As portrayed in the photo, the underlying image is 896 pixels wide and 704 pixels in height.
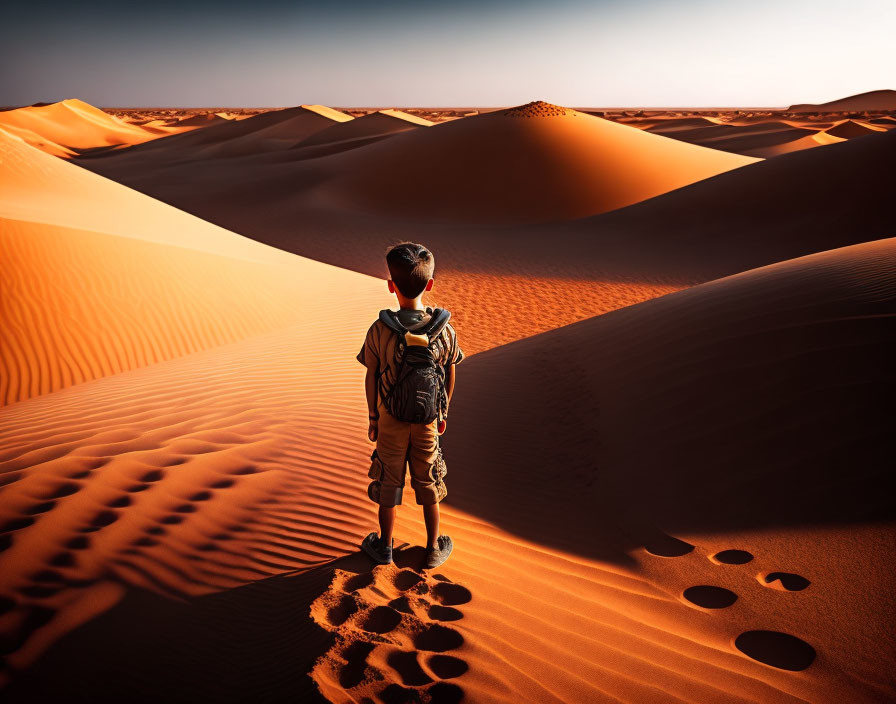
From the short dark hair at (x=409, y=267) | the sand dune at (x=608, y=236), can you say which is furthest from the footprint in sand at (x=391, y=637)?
the sand dune at (x=608, y=236)

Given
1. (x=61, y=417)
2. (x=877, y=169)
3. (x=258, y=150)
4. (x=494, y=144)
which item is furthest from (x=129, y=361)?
(x=258, y=150)

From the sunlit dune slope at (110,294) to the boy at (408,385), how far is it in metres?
5.15

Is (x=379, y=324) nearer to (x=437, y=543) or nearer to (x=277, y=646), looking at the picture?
(x=437, y=543)

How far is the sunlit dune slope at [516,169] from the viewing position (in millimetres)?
23234

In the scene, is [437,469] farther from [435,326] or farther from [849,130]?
[849,130]

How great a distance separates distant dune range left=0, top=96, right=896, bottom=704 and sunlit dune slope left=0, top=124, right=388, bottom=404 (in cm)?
4

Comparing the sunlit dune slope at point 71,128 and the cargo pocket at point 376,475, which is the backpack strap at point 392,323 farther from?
the sunlit dune slope at point 71,128

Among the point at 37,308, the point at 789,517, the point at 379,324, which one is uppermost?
the point at 379,324

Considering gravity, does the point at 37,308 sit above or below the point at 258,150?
below

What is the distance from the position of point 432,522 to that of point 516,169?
23895 millimetres

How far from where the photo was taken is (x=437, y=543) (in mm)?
3422

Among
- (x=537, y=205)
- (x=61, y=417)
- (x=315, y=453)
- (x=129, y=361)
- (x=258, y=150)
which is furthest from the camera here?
(x=258, y=150)

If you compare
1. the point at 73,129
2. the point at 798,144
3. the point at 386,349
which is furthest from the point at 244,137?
the point at 386,349

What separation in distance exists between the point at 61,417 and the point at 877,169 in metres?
21.8
